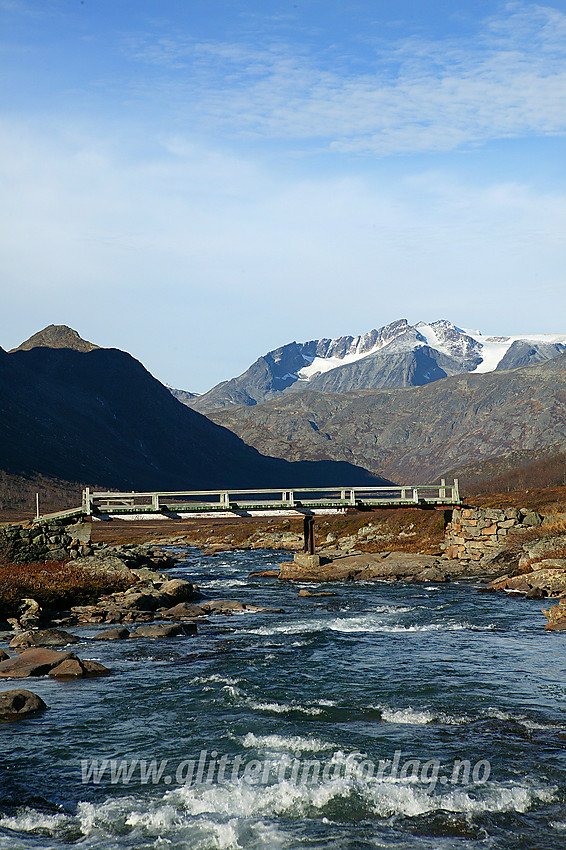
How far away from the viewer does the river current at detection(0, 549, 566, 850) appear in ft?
46.6

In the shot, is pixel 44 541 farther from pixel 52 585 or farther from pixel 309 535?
pixel 309 535

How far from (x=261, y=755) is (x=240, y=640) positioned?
48.3 ft

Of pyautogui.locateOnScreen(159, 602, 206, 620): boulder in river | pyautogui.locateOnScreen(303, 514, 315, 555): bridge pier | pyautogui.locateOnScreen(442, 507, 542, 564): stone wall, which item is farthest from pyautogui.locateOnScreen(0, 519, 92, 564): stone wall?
pyautogui.locateOnScreen(442, 507, 542, 564): stone wall

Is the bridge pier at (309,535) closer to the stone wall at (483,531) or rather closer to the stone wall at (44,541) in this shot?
the stone wall at (483,531)

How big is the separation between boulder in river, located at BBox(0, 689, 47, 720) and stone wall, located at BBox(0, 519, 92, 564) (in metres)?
27.5

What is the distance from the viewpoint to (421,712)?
21266 millimetres

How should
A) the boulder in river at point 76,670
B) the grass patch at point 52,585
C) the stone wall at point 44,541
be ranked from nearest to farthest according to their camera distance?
the boulder in river at point 76,670 → the grass patch at point 52,585 → the stone wall at point 44,541

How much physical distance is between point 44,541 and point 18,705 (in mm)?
31151

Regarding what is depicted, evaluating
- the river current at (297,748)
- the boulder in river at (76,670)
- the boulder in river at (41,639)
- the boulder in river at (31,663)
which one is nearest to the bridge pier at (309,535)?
the river current at (297,748)

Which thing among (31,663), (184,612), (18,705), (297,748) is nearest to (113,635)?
(31,663)

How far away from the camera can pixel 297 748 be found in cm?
1841

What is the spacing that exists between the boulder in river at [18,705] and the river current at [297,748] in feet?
1.59

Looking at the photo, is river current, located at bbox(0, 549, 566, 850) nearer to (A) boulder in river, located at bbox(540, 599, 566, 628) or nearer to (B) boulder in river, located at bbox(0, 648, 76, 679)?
(B) boulder in river, located at bbox(0, 648, 76, 679)

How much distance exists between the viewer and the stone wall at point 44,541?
158 feet
